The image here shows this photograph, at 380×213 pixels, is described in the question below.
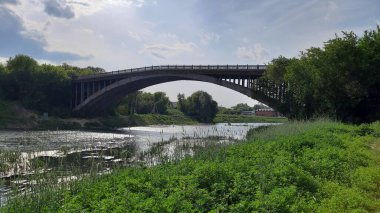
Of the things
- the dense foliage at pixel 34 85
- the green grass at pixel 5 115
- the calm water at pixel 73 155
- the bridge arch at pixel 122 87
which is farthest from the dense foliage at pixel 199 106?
the calm water at pixel 73 155

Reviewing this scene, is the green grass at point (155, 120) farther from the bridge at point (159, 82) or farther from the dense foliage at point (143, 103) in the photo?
the bridge at point (159, 82)

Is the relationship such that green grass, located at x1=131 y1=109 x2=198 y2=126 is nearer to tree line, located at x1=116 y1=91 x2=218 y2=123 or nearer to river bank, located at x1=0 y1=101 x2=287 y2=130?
river bank, located at x1=0 y1=101 x2=287 y2=130

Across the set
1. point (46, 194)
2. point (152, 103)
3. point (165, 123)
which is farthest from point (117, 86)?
point (46, 194)

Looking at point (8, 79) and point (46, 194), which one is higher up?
point (8, 79)

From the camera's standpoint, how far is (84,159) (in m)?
20.3

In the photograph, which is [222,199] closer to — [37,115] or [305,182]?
[305,182]

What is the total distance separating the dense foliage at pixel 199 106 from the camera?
105625mm

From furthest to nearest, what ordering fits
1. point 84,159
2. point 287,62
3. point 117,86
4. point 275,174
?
point 117,86
point 287,62
point 84,159
point 275,174

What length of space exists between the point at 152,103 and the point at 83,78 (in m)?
33.0

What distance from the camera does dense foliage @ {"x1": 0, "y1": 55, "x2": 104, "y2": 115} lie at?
7069 centimetres

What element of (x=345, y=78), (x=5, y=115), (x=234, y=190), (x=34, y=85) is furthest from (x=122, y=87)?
(x=234, y=190)

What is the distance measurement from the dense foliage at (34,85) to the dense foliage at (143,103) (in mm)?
17084

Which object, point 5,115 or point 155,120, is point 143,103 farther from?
point 5,115

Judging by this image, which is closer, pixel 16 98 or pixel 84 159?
pixel 84 159
